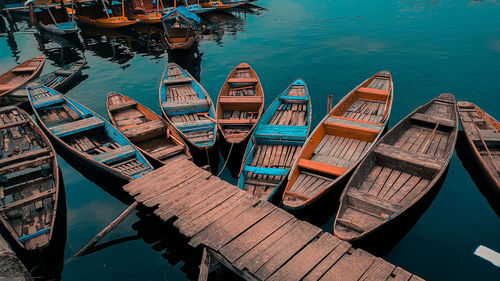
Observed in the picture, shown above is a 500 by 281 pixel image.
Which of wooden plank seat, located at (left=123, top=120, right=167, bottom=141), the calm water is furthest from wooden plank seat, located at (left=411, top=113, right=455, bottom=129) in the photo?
wooden plank seat, located at (left=123, top=120, right=167, bottom=141)

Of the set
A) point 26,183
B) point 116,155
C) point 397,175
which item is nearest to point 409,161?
point 397,175

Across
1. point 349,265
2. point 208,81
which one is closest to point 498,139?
point 349,265

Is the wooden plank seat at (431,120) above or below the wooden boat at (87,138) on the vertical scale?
above

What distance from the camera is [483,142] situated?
13258mm

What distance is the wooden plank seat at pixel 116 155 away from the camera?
12.5 meters

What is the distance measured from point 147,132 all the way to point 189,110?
2.96 m

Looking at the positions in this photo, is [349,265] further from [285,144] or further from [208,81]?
[208,81]

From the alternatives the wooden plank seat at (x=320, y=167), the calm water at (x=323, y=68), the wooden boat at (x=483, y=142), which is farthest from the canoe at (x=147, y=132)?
the wooden boat at (x=483, y=142)

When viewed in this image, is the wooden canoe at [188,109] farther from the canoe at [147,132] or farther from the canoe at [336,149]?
the canoe at [336,149]

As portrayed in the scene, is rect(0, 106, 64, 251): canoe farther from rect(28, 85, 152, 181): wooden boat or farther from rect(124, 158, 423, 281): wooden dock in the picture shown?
rect(124, 158, 423, 281): wooden dock

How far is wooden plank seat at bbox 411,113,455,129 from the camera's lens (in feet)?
45.4

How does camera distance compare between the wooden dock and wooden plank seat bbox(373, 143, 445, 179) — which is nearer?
the wooden dock

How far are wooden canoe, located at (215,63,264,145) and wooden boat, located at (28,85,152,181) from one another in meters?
4.41

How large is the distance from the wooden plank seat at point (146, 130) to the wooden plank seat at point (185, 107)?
1.42m
